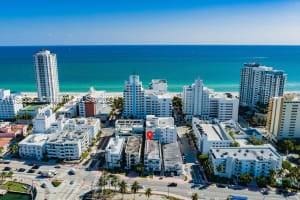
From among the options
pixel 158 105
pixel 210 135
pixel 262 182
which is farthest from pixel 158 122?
pixel 262 182

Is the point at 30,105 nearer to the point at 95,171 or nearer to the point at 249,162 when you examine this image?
the point at 95,171

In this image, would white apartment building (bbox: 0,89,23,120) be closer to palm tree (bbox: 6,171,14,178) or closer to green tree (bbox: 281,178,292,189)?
palm tree (bbox: 6,171,14,178)

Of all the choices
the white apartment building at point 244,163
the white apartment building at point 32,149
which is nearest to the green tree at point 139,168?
the white apartment building at point 244,163

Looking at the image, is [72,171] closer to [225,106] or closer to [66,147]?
[66,147]

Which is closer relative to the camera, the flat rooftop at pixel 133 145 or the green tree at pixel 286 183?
the green tree at pixel 286 183

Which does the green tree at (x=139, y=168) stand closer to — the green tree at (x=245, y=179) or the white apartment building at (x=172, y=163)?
the white apartment building at (x=172, y=163)

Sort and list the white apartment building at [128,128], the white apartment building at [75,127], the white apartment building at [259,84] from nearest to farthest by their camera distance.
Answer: the white apartment building at [128,128] < the white apartment building at [75,127] < the white apartment building at [259,84]
